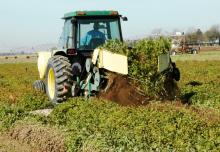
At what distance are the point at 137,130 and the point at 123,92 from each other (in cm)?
306

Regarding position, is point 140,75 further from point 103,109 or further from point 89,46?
point 89,46

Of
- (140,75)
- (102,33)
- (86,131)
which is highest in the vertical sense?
(102,33)

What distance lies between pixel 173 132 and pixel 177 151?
0.74 m

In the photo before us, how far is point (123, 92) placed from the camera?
1005 centimetres

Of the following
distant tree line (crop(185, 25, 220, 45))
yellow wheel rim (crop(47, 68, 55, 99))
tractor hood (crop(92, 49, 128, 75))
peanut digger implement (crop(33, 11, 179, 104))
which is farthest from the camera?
distant tree line (crop(185, 25, 220, 45))

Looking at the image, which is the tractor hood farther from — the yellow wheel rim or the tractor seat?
the yellow wheel rim

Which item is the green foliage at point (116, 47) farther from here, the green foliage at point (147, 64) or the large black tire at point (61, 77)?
the large black tire at point (61, 77)

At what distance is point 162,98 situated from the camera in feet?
33.4

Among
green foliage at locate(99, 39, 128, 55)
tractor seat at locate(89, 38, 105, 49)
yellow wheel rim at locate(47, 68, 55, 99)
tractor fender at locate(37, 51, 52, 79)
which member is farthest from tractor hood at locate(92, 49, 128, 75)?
tractor fender at locate(37, 51, 52, 79)

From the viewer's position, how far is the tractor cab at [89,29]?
37.9ft

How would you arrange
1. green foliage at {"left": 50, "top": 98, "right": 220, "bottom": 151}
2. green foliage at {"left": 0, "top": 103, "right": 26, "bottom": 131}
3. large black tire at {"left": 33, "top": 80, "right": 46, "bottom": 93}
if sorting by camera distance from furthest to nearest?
large black tire at {"left": 33, "top": 80, "right": 46, "bottom": 93}
green foliage at {"left": 0, "top": 103, "right": 26, "bottom": 131}
green foliage at {"left": 50, "top": 98, "right": 220, "bottom": 151}

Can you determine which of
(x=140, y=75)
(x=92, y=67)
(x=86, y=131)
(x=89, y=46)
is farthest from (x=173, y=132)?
(x=89, y=46)

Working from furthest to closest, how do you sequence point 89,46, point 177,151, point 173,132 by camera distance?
1. point 89,46
2. point 173,132
3. point 177,151

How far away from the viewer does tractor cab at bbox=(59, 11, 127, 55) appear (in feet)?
37.9
